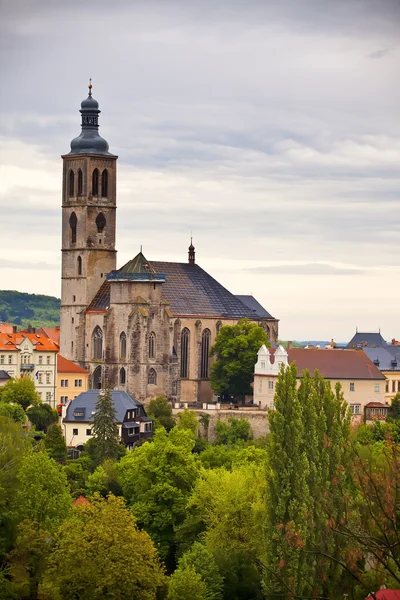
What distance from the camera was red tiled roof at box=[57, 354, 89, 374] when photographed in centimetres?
12950

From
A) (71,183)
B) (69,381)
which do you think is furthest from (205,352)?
(71,183)

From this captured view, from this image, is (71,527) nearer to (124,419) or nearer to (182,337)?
(124,419)

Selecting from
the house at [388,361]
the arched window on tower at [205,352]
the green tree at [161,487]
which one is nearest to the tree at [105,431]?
the green tree at [161,487]

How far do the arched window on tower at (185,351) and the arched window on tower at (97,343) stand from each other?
Result: 22.8 feet

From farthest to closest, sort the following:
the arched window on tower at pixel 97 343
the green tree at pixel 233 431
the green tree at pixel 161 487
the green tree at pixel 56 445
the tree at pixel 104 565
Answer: the arched window on tower at pixel 97 343 < the green tree at pixel 233 431 < the green tree at pixel 56 445 < the green tree at pixel 161 487 < the tree at pixel 104 565

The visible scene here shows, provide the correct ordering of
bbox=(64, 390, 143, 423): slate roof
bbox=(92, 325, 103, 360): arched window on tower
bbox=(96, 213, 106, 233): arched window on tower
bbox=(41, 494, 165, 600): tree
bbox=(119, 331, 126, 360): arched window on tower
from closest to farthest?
bbox=(41, 494, 165, 600): tree → bbox=(64, 390, 143, 423): slate roof → bbox=(119, 331, 126, 360): arched window on tower → bbox=(92, 325, 103, 360): arched window on tower → bbox=(96, 213, 106, 233): arched window on tower

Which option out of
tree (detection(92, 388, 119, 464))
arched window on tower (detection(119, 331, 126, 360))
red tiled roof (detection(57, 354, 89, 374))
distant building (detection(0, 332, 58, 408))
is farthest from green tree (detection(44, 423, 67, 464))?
red tiled roof (detection(57, 354, 89, 374))

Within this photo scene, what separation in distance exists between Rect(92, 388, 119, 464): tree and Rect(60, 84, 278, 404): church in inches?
767

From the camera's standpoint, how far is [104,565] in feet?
206

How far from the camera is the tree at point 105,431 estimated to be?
100062 millimetres

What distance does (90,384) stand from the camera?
130 m

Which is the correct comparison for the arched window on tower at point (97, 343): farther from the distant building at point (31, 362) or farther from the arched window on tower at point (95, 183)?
the arched window on tower at point (95, 183)

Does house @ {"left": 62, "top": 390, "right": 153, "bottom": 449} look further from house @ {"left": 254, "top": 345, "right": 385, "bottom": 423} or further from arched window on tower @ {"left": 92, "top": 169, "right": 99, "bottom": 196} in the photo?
arched window on tower @ {"left": 92, "top": 169, "right": 99, "bottom": 196}

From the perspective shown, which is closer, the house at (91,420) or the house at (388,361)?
the house at (91,420)
